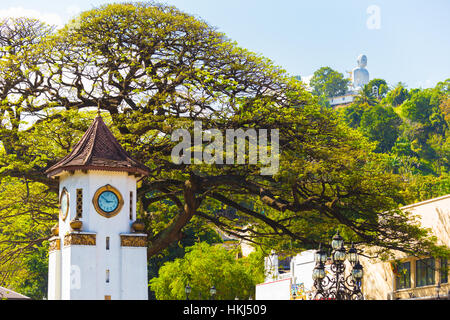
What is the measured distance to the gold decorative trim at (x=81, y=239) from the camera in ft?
79.4

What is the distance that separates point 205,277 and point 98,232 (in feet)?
109

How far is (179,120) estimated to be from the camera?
3075 centimetres

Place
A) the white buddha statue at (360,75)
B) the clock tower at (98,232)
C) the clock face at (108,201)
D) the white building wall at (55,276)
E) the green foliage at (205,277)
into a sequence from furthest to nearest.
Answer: the white buddha statue at (360,75)
the green foliage at (205,277)
the clock face at (108,201)
the white building wall at (55,276)
the clock tower at (98,232)

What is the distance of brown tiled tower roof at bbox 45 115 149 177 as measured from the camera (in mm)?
25375

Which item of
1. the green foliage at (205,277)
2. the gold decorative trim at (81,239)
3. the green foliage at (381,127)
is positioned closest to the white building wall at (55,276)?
the gold decorative trim at (81,239)

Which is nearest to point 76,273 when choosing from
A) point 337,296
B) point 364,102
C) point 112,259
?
point 112,259

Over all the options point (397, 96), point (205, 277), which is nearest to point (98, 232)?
point (205, 277)

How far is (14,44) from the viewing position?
109 ft

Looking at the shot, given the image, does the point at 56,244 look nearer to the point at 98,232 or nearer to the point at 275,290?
the point at 98,232

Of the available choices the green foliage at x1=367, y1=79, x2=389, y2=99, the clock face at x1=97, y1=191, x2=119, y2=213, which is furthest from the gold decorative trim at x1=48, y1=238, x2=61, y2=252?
the green foliage at x1=367, y1=79, x2=389, y2=99

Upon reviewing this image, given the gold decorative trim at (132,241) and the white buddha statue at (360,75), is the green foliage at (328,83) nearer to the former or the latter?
the white buddha statue at (360,75)

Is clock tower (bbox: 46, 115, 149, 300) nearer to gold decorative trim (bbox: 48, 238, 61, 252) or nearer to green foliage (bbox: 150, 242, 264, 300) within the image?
gold decorative trim (bbox: 48, 238, 61, 252)

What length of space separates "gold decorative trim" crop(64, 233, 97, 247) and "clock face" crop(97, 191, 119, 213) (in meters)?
0.98

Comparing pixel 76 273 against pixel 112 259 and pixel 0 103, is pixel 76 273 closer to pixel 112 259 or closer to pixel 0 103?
pixel 112 259
